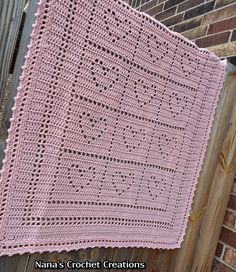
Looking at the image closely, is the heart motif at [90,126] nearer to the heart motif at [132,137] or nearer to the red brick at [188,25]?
the heart motif at [132,137]

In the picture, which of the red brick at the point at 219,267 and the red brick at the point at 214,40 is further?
the red brick at the point at 214,40

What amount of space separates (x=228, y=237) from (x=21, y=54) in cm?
131

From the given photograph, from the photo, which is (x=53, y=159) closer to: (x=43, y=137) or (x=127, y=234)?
(x=43, y=137)

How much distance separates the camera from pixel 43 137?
1.17 meters

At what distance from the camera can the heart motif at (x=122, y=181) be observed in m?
1.43

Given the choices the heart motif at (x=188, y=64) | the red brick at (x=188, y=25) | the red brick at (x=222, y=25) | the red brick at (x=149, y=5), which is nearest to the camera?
the heart motif at (x=188, y=64)

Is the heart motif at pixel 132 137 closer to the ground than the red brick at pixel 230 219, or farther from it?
farther from it

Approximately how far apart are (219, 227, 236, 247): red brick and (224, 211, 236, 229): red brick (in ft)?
0.10

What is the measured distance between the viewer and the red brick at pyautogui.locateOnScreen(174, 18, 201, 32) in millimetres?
2255

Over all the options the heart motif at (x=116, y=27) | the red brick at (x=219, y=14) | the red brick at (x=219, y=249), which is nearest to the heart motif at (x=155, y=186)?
the red brick at (x=219, y=249)

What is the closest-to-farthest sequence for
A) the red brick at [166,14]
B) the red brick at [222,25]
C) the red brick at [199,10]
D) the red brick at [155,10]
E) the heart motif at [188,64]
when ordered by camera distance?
the heart motif at [188,64]
the red brick at [222,25]
the red brick at [199,10]
the red brick at [166,14]
the red brick at [155,10]

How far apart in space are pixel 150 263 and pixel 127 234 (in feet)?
0.94

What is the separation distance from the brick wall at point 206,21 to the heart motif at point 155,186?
85 cm

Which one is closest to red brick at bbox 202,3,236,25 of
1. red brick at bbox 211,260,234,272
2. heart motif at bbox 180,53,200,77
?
heart motif at bbox 180,53,200,77
